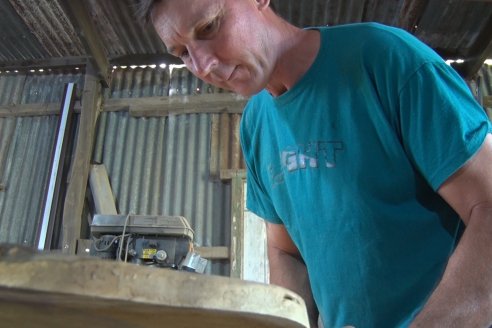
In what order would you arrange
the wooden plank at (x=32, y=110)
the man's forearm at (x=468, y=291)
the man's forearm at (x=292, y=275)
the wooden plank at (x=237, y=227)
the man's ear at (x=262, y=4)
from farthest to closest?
the wooden plank at (x=32, y=110) < the wooden plank at (x=237, y=227) < the man's forearm at (x=292, y=275) < the man's ear at (x=262, y=4) < the man's forearm at (x=468, y=291)

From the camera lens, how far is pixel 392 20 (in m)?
4.27

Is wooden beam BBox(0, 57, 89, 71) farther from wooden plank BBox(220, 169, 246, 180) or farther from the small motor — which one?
the small motor

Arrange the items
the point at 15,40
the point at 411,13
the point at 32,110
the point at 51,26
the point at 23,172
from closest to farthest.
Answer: the point at 411,13, the point at 51,26, the point at 23,172, the point at 15,40, the point at 32,110

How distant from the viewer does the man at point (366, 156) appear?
816 millimetres

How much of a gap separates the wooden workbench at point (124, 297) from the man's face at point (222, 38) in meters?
0.76

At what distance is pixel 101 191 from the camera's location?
4363mm

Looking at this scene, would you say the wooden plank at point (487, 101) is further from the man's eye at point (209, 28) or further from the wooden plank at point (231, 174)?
the man's eye at point (209, 28)

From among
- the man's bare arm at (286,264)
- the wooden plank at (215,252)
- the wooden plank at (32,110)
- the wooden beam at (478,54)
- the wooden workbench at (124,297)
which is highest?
the wooden beam at (478,54)

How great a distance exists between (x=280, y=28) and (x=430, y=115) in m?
0.48

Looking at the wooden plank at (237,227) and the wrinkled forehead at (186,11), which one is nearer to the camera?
the wrinkled forehead at (186,11)

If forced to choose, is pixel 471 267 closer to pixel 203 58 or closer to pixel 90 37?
pixel 203 58

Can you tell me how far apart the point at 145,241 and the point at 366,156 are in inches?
88.7


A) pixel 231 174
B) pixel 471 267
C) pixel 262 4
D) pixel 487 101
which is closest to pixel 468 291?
pixel 471 267

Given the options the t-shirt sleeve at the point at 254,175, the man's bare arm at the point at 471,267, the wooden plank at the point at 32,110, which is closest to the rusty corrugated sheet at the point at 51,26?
the wooden plank at the point at 32,110
